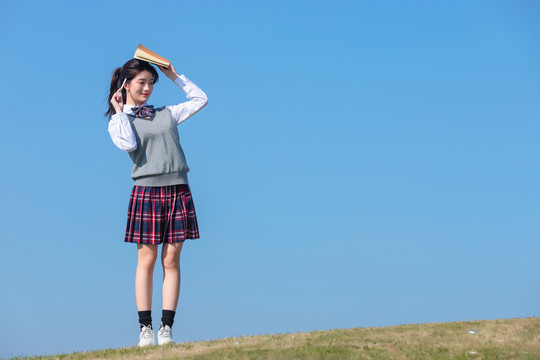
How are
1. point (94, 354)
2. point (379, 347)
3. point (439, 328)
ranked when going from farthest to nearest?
point (439, 328) → point (94, 354) → point (379, 347)

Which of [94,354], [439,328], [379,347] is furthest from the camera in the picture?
[439,328]

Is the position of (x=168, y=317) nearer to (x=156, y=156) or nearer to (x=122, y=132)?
(x=156, y=156)

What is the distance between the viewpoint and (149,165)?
20.7ft

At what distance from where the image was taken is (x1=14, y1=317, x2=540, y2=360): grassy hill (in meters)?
5.43

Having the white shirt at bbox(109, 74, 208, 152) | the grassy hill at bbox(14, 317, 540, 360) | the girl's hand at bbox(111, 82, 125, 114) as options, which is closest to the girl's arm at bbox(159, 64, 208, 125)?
the white shirt at bbox(109, 74, 208, 152)

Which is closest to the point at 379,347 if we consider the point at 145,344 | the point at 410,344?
the point at 410,344

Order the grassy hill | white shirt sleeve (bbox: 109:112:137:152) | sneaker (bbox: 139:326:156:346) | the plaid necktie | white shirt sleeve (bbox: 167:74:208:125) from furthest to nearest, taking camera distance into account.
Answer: white shirt sleeve (bbox: 167:74:208:125) < the plaid necktie < sneaker (bbox: 139:326:156:346) < white shirt sleeve (bbox: 109:112:137:152) < the grassy hill

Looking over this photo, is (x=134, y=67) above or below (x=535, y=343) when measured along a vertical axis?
above

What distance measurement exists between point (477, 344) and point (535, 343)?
55 cm

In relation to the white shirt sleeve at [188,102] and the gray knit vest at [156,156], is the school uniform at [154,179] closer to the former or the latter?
the gray knit vest at [156,156]

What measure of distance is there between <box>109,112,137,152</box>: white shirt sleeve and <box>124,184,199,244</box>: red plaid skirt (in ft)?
1.44

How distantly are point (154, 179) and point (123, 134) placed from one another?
1.76 ft

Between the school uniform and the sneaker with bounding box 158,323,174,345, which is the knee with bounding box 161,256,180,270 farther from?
the sneaker with bounding box 158,323,174,345

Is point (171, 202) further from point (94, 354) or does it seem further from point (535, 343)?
point (535, 343)
